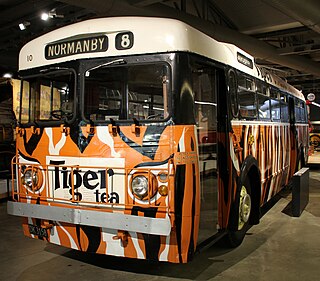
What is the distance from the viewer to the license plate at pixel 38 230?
4238 mm

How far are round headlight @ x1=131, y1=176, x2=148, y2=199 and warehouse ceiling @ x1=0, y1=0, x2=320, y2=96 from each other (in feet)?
14.2

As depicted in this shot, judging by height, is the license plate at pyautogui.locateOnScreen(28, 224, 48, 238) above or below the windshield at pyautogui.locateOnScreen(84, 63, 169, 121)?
below

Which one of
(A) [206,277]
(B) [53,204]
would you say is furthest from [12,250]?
(A) [206,277]

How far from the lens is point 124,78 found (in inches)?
152

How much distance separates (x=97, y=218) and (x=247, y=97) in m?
3.03

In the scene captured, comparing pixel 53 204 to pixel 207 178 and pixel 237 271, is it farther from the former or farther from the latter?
pixel 237 271

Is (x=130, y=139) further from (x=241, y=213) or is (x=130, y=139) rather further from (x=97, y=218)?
(x=241, y=213)

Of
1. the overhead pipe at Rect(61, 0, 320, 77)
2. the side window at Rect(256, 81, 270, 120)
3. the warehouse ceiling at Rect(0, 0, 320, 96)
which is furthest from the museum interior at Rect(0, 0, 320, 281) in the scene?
the warehouse ceiling at Rect(0, 0, 320, 96)

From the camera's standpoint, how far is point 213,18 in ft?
34.3

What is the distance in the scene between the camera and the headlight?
4254mm

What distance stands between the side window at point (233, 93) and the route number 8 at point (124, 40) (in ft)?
5.16

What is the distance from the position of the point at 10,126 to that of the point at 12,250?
7394 millimetres

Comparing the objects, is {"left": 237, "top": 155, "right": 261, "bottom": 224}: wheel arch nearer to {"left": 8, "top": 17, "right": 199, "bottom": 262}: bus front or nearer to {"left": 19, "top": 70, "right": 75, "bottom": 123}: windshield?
{"left": 8, "top": 17, "right": 199, "bottom": 262}: bus front

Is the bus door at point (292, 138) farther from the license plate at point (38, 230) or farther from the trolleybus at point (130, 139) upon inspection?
the license plate at point (38, 230)
